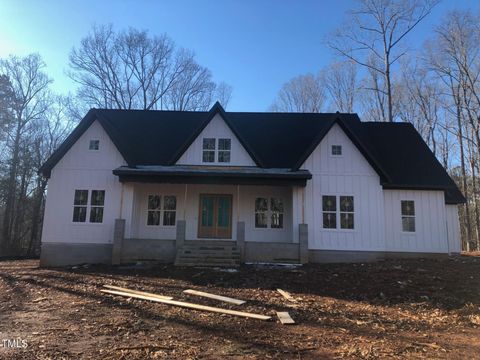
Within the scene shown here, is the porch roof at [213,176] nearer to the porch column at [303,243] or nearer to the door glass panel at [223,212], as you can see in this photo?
the porch column at [303,243]

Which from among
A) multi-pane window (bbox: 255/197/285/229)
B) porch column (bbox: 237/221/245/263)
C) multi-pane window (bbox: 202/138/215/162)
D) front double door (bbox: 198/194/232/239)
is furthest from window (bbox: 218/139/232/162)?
porch column (bbox: 237/221/245/263)

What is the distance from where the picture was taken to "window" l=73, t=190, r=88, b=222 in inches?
621

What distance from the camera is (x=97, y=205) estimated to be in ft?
52.1

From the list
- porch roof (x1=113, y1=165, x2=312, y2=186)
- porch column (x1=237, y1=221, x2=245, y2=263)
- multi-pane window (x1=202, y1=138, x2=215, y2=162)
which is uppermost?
multi-pane window (x1=202, y1=138, x2=215, y2=162)

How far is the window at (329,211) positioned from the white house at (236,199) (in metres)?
0.04

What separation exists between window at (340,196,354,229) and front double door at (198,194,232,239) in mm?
4911

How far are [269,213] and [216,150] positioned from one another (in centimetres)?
376

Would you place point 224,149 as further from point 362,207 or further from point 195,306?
point 195,306

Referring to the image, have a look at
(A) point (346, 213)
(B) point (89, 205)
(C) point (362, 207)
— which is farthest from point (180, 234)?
(C) point (362, 207)

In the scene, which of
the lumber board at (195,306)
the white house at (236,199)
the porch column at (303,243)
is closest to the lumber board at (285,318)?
the lumber board at (195,306)

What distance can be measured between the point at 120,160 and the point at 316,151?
28.3 feet

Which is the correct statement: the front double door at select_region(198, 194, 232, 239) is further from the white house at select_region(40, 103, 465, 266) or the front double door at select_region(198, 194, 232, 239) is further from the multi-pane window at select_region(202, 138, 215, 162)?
the multi-pane window at select_region(202, 138, 215, 162)

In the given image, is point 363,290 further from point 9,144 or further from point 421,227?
→ point 9,144

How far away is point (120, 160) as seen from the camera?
1634 cm
